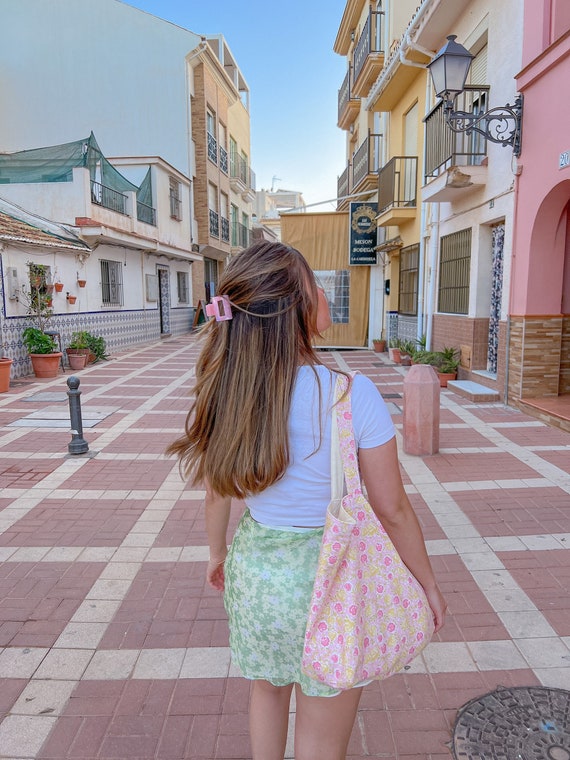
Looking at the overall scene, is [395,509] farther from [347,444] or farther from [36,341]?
[36,341]

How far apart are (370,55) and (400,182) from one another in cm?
373

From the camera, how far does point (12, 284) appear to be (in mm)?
10977

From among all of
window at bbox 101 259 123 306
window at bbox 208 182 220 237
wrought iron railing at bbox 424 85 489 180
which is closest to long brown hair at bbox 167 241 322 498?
wrought iron railing at bbox 424 85 489 180

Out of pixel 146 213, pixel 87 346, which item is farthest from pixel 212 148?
pixel 87 346

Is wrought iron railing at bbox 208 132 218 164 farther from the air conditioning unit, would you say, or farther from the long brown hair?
the long brown hair

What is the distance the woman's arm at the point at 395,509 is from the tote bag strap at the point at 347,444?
0.07 metres

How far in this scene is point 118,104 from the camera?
70.7ft

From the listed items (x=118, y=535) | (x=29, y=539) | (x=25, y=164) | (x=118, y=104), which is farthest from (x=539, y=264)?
(x=118, y=104)

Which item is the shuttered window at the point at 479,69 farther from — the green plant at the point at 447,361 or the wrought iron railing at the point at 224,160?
the wrought iron railing at the point at 224,160

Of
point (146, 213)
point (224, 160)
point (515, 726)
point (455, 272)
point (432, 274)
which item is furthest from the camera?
point (224, 160)

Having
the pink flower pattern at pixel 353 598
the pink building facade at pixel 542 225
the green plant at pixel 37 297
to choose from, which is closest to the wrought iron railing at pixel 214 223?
the green plant at pixel 37 297

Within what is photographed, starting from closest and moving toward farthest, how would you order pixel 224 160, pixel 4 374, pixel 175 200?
pixel 4 374
pixel 175 200
pixel 224 160

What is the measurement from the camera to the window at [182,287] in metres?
23.0

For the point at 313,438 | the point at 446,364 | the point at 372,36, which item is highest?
the point at 372,36
